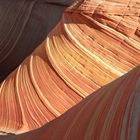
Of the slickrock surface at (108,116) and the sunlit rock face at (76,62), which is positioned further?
the sunlit rock face at (76,62)

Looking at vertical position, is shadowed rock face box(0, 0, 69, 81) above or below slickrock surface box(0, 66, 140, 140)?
above

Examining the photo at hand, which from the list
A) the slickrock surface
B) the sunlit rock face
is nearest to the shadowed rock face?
the sunlit rock face

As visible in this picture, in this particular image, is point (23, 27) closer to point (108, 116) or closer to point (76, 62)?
point (76, 62)

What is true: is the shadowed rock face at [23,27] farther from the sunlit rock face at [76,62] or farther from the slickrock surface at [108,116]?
the slickrock surface at [108,116]

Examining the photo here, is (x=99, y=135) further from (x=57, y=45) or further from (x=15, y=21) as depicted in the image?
(x=15, y=21)

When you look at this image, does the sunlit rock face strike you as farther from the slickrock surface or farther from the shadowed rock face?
the shadowed rock face

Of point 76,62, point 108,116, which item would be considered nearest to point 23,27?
point 76,62

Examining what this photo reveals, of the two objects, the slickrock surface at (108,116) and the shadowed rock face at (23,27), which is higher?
the shadowed rock face at (23,27)

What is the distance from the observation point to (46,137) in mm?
550

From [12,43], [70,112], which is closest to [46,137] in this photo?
[70,112]

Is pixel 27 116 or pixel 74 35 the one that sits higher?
pixel 74 35

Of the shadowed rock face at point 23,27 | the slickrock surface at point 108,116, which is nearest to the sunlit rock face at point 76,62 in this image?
the slickrock surface at point 108,116

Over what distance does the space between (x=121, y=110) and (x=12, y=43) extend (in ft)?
2.68

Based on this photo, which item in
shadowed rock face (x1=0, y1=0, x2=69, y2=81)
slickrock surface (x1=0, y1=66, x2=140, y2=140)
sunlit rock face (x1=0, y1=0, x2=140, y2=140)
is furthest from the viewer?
shadowed rock face (x1=0, y1=0, x2=69, y2=81)
